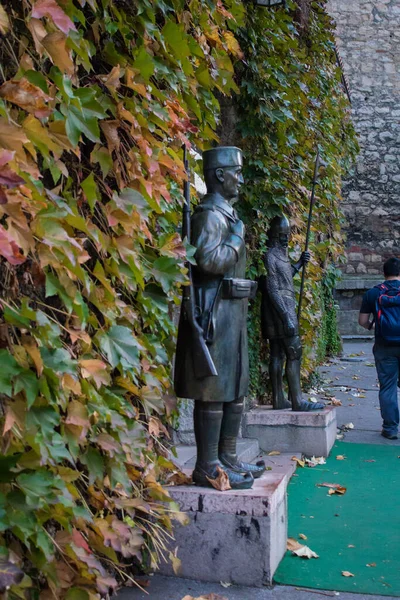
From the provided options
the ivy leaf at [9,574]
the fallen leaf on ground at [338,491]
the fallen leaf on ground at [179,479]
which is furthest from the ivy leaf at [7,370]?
the fallen leaf on ground at [338,491]

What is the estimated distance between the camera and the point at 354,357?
13.2 m

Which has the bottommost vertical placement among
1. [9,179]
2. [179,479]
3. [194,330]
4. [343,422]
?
[343,422]

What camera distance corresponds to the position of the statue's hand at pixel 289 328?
6102 millimetres

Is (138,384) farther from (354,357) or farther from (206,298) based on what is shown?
(354,357)

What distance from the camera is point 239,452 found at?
5.30m

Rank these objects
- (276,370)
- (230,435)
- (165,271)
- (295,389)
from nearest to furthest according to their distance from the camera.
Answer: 1. (165,271)
2. (230,435)
3. (295,389)
4. (276,370)

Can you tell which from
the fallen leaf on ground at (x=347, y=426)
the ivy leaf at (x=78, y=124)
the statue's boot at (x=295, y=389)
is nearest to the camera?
the ivy leaf at (x=78, y=124)

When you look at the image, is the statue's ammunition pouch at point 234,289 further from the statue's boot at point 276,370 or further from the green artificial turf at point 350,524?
the statue's boot at point 276,370

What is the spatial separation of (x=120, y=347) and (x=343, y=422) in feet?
17.9

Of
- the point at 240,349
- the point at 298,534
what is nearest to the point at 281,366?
the point at 298,534

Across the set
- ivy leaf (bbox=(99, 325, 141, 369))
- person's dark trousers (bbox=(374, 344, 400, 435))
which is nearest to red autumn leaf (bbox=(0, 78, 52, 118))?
ivy leaf (bbox=(99, 325, 141, 369))

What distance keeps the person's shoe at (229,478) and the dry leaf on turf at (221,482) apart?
24 millimetres

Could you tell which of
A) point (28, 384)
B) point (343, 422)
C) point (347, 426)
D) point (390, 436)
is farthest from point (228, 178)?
point (343, 422)

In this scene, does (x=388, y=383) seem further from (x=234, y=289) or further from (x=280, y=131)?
(x=234, y=289)
